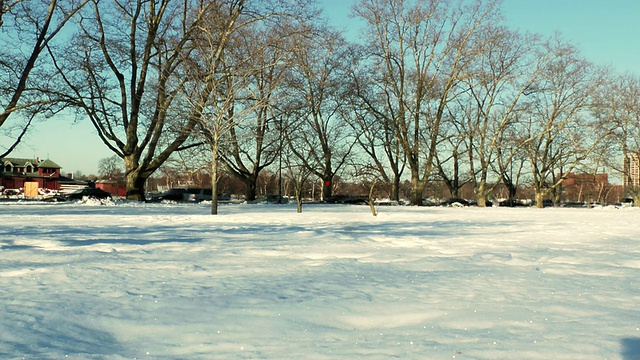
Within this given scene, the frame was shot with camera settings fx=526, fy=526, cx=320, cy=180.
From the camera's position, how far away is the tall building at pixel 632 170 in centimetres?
4203

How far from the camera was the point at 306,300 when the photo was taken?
5352 millimetres

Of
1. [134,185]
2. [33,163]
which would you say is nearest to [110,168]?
[33,163]

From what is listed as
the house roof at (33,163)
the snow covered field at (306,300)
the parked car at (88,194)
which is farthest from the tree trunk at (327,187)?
the house roof at (33,163)

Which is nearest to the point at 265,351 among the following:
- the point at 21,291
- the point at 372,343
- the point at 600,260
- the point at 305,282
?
the point at 372,343

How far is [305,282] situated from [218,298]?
1.27 m

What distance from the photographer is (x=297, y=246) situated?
31.2ft

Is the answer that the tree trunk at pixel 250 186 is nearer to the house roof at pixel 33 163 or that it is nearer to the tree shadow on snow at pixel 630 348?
the tree shadow on snow at pixel 630 348

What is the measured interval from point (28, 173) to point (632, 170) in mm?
93010

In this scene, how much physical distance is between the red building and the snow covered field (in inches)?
3734

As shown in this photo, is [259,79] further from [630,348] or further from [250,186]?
[630,348]

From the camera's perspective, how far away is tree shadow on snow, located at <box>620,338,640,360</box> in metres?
3.69

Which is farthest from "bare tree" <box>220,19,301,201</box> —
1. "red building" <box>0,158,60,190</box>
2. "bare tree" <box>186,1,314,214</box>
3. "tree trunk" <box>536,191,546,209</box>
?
"red building" <box>0,158,60,190</box>

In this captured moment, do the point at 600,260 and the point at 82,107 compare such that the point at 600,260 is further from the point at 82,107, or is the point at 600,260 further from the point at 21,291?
the point at 82,107

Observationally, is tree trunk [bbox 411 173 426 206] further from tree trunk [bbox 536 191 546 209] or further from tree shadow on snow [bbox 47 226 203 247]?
tree shadow on snow [bbox 47 226 203 247]
